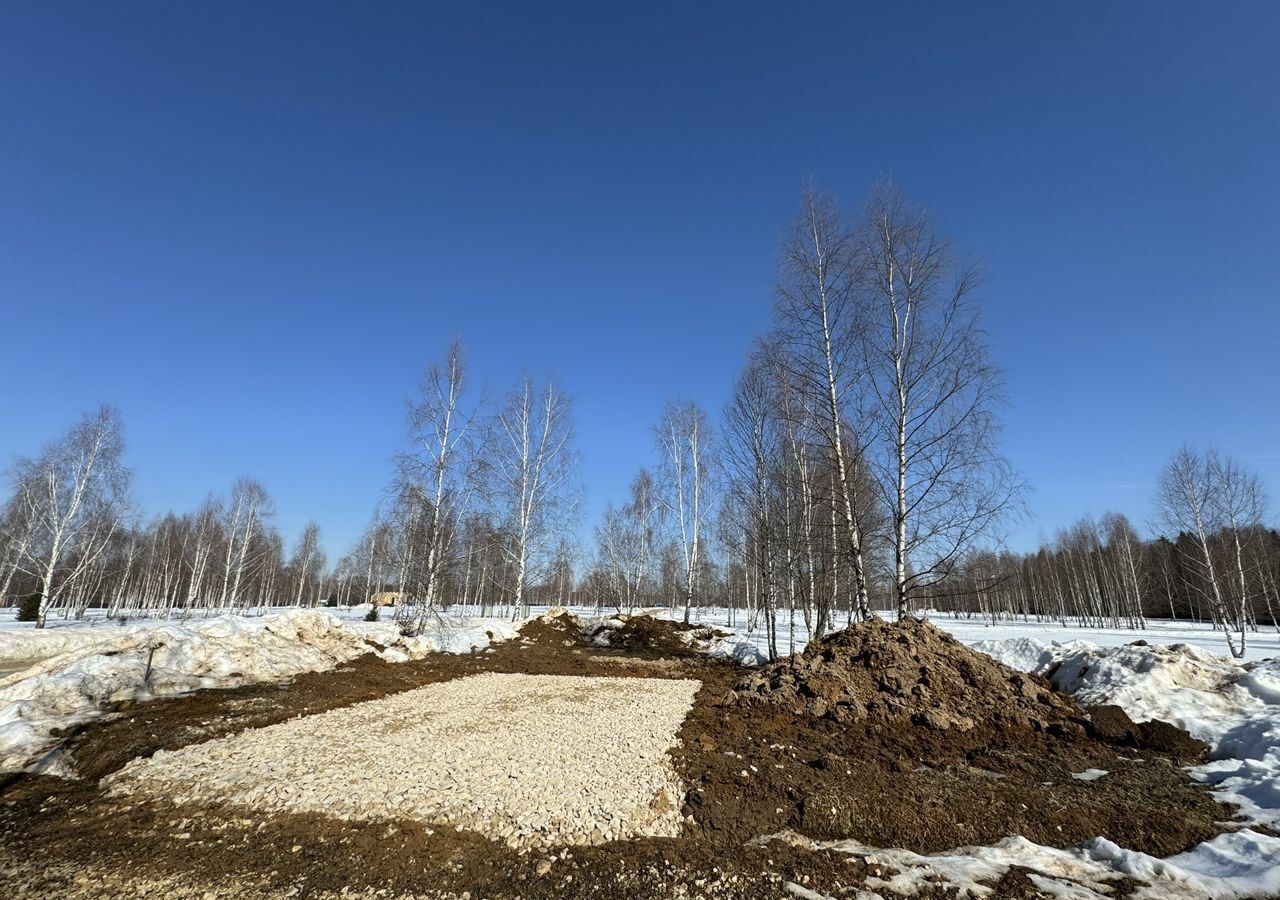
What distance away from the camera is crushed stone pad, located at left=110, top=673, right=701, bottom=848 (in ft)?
15.1

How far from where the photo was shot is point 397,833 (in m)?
4.27

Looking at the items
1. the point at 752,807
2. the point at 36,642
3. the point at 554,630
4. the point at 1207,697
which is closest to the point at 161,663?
the point at 752,807

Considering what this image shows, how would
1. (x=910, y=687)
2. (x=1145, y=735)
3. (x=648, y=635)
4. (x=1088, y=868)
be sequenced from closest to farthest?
1. (x=1088, y=868)
2. (x=1145, y=735)
3. (x=910, y=687)
4. (x=648, y=635)

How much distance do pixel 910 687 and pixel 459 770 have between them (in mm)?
6661

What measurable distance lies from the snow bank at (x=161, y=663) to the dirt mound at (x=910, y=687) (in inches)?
370

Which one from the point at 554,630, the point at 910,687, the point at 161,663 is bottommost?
the point at 554,630

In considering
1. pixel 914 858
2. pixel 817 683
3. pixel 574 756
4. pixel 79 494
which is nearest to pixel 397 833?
pixel 574 756

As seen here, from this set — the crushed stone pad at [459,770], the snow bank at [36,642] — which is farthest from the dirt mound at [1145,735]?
the snow bank at [36,642]

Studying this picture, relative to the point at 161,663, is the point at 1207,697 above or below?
above

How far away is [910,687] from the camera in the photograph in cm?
824

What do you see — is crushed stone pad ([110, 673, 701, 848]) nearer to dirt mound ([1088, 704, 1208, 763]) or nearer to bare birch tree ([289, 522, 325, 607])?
dirt mound ([1088, 704, 1208, 763])

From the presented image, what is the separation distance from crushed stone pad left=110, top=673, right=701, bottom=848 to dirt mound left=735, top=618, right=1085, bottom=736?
2.08 meters

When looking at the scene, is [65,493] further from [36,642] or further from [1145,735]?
[1145,735]

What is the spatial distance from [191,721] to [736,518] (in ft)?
57.5
